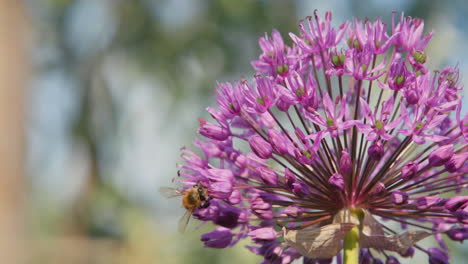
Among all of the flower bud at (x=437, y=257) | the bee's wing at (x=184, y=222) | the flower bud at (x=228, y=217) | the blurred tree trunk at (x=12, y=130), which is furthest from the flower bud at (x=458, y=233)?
the blurred tree trunk at (x=12, y=130)

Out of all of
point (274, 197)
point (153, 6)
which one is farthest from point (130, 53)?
point (274, 197)

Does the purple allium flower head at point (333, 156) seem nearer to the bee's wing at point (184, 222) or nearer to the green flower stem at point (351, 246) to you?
the green flower stem at point (351, 246)

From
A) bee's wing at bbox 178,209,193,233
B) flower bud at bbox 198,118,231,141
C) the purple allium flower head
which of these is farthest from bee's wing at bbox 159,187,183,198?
flower bud at bbox 198,118,231,141

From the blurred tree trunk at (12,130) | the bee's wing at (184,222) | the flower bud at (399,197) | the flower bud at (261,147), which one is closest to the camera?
the flower bud at (399,197)

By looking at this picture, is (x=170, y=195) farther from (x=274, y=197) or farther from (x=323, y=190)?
(x=323, y=190)

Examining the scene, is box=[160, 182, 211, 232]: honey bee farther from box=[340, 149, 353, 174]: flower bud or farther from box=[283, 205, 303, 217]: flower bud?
box=[340, 149, 353, 174]: flower bud

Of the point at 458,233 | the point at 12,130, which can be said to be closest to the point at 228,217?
the point at 458,233
